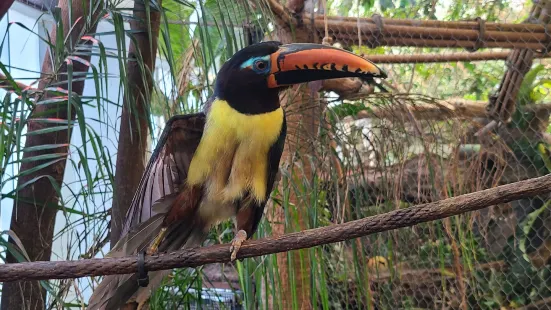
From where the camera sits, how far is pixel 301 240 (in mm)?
1045

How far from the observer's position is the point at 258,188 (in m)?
1.49

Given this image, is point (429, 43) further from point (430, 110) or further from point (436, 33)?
point (430, 110)

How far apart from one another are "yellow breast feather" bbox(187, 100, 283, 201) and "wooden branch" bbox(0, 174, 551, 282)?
0.33m

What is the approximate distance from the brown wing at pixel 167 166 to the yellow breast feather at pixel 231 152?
0.04 meters

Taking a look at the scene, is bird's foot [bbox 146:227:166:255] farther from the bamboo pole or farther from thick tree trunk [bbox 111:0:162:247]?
the bamboo pole

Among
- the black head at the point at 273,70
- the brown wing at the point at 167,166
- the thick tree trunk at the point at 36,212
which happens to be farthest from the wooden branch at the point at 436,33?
the thick tree trunk at the point at 36,212

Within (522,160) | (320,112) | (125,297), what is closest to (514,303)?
(522,160)

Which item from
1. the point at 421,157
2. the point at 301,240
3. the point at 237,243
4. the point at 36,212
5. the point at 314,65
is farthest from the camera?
the point at 421,157

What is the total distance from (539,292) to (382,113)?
4.76 feet

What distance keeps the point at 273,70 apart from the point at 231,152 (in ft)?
0.79

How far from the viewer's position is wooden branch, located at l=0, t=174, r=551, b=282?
93 centimetres

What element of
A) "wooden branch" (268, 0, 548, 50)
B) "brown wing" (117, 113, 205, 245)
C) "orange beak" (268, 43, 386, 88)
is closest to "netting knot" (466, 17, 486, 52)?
"wooden branch" (268, 0, 548, 50)

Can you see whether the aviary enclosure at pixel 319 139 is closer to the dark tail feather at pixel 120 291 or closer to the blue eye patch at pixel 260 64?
the blue eye patch at pixel 260 64

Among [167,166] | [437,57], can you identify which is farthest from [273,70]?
[437,57]
